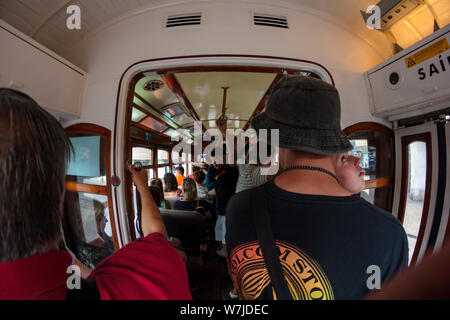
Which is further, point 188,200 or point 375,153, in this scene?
point 188,200

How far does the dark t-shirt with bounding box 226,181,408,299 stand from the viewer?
477 millimetres

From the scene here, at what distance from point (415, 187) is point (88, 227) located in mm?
3272

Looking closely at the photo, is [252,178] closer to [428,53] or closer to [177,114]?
[428,53]

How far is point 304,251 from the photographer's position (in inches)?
20.1

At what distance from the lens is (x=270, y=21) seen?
4.81 feet

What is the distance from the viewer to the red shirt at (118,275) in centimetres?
29

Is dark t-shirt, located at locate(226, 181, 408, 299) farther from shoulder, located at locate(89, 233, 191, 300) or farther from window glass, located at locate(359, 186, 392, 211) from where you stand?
window glass, located at locate(359, 186, 392, 211)

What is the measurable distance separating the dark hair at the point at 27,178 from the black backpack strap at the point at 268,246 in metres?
0.53

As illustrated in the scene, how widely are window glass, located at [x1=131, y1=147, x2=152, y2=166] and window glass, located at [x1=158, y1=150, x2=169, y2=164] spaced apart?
51 centimetres
